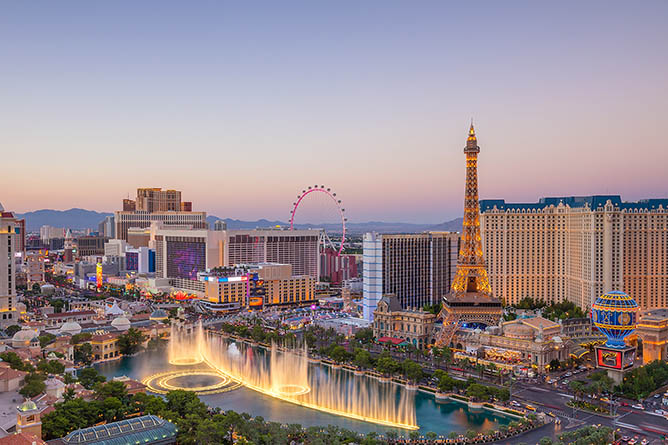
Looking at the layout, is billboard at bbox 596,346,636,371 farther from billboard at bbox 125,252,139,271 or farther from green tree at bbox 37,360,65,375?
billboard at bbox 125,252,139,271

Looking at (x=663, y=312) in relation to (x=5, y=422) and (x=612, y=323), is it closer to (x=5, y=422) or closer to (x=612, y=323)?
(x=612, y=323)

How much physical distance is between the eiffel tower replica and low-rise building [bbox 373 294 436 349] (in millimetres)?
2388

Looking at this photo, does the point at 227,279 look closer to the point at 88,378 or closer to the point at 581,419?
the point at 88,378

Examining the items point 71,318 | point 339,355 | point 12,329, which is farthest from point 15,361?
point 71,318

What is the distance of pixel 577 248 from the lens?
82.4 metres

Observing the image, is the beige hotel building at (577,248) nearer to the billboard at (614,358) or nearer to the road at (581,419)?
the billboard at (614,358)

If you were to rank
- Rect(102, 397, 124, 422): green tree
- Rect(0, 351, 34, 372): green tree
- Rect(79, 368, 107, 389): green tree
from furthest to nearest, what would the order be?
Rect(0, 351, 34, 372): green tree, Rect(79, 368, 107, 389): green tree, Rect(102, 397, 124, 422): green tree

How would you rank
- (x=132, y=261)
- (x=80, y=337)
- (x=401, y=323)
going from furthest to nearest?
(x=132, y=261)
(x=401, y=323)
(x=80, y=337)

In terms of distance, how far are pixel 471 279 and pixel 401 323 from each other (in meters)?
10.9

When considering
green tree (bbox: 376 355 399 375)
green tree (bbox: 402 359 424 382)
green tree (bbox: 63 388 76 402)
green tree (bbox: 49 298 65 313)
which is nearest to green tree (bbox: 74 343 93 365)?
green tree (bbox: 63 388 76 402)

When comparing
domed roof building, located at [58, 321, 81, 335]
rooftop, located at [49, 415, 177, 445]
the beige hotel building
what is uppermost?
the beige hotel building

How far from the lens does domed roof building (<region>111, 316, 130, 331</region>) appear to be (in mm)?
74088

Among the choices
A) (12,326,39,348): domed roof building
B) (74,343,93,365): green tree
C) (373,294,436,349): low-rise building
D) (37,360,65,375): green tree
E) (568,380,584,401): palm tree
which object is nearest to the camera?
(568,380,584,401): palm tree

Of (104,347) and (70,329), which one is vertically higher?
(70,329)
